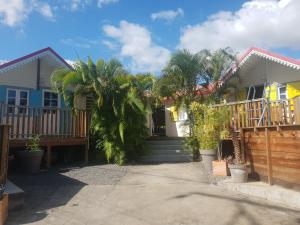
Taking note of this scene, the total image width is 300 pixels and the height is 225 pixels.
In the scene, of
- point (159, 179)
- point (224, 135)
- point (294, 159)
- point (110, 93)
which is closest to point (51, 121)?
point (110, 93)

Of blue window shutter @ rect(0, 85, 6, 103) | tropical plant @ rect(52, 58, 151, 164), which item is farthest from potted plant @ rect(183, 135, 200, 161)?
blue window shutter @ rect(0, 85, 6, 103)

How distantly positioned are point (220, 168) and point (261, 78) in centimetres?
591

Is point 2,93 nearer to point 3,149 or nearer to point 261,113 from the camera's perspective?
point 3,149

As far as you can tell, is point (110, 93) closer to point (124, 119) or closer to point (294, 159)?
point (124, 119)

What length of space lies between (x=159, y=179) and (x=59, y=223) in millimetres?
3830

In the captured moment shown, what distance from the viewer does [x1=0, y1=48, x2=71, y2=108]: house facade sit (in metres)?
11.4

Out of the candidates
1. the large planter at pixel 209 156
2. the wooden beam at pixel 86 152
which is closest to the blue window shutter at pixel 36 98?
the wooden beam at pixel 86 152

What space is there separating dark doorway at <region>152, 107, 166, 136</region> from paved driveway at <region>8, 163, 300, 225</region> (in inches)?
344

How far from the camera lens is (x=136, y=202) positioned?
592 cm

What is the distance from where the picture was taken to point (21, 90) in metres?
11.9

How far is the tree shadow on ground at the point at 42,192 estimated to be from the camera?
5094mm

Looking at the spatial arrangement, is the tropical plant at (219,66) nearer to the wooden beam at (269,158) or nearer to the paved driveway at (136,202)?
the paved driveway at (136,202)

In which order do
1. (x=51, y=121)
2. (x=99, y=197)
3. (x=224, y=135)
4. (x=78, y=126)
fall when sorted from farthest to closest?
(x=78, y=126) < (x=51, y=121) < (x=224, y=135) < (x=99, y=197)

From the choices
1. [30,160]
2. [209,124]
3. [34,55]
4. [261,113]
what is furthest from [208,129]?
[34,55]
